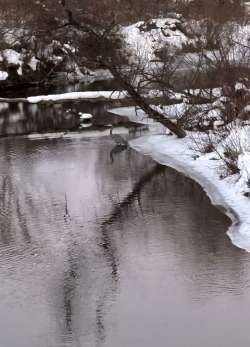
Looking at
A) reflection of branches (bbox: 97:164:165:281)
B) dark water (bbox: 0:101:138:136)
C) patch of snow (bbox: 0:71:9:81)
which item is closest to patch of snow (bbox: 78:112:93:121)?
dark water (bbox: 0:101:138:136)

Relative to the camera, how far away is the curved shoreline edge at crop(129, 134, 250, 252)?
1138 cm

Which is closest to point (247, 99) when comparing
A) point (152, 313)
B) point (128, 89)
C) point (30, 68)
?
point (128, 89)

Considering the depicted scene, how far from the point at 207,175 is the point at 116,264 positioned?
5570 mm

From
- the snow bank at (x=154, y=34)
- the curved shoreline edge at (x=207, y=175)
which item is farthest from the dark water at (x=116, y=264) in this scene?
the snow bank at (x=154, y=34)

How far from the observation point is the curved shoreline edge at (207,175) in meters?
11.4

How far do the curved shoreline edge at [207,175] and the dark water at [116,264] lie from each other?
0.23m

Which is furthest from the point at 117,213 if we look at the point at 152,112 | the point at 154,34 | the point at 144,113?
the point at 154,34

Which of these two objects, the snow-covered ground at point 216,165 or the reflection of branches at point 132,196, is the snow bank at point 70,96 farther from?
the reflection of branches at point 132,196

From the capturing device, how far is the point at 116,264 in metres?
10.0

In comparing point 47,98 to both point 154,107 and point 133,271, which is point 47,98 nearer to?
point 154,107

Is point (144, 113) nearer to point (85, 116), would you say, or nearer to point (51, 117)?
point (85, 116)

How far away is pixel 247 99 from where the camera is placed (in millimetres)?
18141

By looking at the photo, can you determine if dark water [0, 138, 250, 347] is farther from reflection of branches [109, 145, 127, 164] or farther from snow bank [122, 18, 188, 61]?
snow bank [122, 18, 188, 61]

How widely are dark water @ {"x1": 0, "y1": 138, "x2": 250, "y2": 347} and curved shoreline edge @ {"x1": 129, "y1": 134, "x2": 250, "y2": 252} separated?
228 mm
